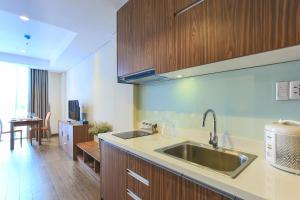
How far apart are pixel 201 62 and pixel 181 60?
0.19 m

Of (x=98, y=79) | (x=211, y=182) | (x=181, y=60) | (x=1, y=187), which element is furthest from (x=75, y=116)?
(x=211, y=182)

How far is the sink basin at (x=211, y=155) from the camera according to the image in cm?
121

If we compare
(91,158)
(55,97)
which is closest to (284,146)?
(91,158)

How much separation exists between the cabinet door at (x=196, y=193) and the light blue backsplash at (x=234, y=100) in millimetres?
638

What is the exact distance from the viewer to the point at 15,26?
125 inches

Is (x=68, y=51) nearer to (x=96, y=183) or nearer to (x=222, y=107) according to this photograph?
(x=96, y=183)

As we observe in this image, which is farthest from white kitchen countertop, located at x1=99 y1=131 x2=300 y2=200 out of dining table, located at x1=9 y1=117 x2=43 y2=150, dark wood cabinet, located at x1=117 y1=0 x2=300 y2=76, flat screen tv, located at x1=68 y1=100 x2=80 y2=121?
dining table, located at x1=9 y1=117 x2=43 y2=150

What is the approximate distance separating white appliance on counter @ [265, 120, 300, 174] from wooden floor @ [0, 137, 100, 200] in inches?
83.8

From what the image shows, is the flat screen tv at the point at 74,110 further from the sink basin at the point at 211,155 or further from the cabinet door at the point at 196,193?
the cabinet door at the point at 196,193

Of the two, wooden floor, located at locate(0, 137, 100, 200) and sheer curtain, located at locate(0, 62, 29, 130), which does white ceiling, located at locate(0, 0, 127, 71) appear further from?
wooden floor, located at locate(0, 137, 100, 200)

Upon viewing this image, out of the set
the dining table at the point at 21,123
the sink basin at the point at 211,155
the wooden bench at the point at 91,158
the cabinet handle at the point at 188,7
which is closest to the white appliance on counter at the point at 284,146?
the sink basin at the point at 211,155

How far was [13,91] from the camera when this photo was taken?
225 inches

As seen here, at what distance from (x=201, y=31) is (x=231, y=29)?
0.72ft

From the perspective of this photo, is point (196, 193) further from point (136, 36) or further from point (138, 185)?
point (136, 36)
